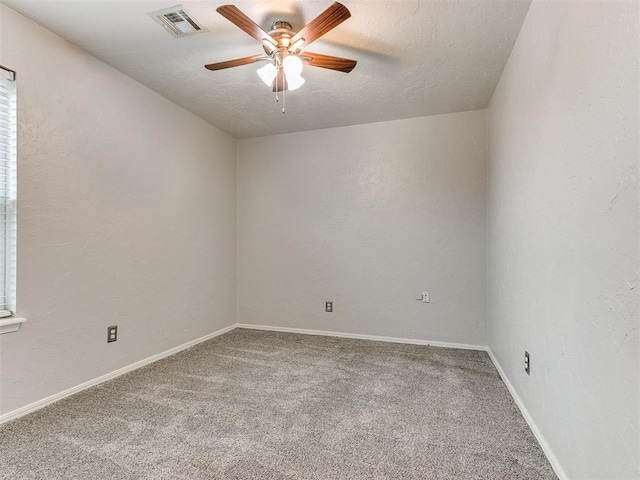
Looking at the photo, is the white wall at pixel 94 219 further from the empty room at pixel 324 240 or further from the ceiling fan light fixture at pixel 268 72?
the ceiling fan light fixture at pixel 268 72

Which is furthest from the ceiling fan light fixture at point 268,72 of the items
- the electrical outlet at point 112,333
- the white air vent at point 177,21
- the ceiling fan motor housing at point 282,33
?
the electrical outlet at point 112,333

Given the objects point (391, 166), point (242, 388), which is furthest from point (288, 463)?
point (391, 166)

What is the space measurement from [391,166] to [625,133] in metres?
2.62

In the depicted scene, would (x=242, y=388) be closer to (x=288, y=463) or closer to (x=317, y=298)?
(x=288, y=463)

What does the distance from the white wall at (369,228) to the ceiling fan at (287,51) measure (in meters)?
1.63

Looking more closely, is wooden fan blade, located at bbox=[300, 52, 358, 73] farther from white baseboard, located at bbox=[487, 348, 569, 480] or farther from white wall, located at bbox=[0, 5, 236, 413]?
white baseboard, located at bbox=[487, 348, 569, 480]

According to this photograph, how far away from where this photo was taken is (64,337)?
2160mm

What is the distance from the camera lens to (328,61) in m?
1.99

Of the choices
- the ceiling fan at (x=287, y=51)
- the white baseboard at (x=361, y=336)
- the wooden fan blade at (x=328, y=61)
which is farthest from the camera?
the white baseboard at (x=361, y=336)

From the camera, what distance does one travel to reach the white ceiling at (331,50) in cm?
185

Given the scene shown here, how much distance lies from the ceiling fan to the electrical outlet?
2.01 m

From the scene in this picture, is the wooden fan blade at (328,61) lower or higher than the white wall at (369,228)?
higher

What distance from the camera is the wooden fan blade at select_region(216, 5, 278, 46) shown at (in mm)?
1539

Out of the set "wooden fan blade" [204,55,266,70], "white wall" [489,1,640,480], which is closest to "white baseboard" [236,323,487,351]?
"white wall" [489,1,640,480]
